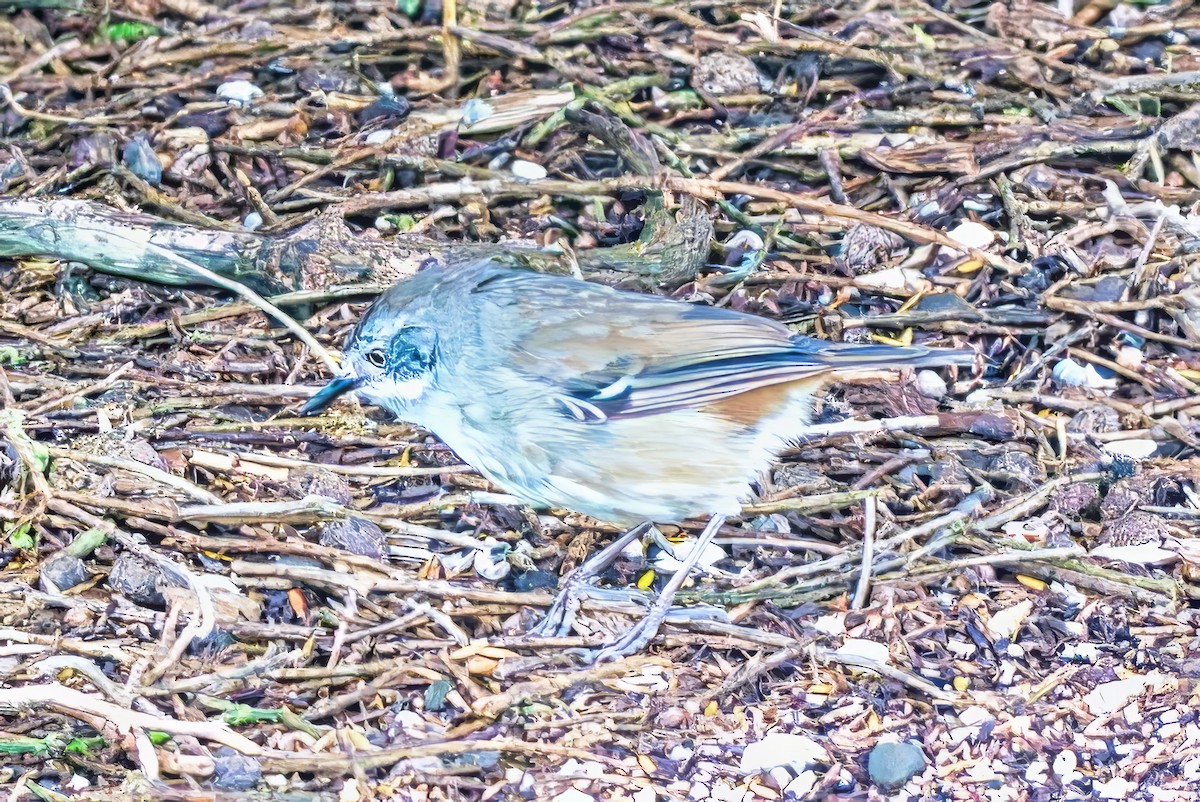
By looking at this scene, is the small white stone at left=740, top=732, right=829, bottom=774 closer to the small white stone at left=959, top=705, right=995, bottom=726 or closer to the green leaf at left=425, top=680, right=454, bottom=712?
the small white stone at left=959, top=705, right=995, bottom=726

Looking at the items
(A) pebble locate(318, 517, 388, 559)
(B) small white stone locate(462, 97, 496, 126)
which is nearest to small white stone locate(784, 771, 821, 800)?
(A) pebble locate(318, 517, 388, 559)

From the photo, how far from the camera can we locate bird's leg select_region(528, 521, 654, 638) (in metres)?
4.33

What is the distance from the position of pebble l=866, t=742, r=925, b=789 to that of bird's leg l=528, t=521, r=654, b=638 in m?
1.01

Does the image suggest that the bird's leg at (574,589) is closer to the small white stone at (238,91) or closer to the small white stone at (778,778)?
the small white stone at (778,778)

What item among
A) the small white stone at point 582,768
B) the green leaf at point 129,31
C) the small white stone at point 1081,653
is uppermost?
the green leaf at point 129,31

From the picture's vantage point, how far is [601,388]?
4430mm

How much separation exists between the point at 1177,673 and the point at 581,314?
2026mm

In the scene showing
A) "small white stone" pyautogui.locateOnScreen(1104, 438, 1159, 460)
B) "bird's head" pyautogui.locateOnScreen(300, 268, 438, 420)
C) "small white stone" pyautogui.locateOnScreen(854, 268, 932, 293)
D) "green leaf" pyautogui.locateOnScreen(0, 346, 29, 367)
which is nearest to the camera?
"bird's head" pyautogui.locateOnScreen(300, 268, 438, 420)

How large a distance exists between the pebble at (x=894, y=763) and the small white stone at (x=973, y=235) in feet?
8.36

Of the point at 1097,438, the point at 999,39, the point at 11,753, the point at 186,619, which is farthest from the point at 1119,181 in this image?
the point at 11,753

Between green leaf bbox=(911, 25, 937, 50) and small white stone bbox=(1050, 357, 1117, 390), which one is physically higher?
green leaf bbox=(911, 25, 937, 50)

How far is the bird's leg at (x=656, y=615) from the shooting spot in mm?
4230

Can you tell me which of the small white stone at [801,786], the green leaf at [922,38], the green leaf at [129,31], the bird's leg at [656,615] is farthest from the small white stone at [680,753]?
the green leaf at [129,31]

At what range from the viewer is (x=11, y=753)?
3.74 m
